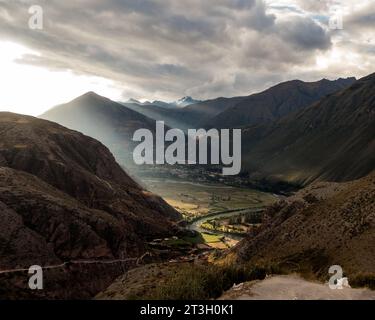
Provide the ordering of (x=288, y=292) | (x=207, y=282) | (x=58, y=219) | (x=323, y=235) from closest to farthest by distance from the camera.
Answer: (x=288, y=292) < (x=207, y=282) < (x=323, y=235) < (x=58, y=219)

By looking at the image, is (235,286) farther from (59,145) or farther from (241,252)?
(59,145)

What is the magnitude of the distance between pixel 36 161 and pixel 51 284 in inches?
2839

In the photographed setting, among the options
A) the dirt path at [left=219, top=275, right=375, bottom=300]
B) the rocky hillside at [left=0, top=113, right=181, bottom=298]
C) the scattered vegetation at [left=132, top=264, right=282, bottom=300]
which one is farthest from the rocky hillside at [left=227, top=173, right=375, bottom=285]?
the rocky hillside at [left=0, top=113, right=181, bottom=298]

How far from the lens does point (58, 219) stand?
392 ft

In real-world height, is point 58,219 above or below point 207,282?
below

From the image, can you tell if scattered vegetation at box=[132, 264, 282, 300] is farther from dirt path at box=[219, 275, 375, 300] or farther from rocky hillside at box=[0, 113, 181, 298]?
rocky hillside at box=[0, 113, 181, 298]

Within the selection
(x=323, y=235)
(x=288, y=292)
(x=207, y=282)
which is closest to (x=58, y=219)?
(x=323, y=235)

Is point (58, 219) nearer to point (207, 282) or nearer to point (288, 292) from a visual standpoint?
point (207, 282)

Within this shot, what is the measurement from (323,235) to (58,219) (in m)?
67.6

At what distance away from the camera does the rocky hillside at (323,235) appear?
244 feet

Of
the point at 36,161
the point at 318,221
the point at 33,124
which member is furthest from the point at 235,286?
the point at 33,124

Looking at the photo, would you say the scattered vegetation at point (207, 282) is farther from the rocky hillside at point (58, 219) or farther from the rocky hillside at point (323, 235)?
the rocky hillside at point (58, 219)
